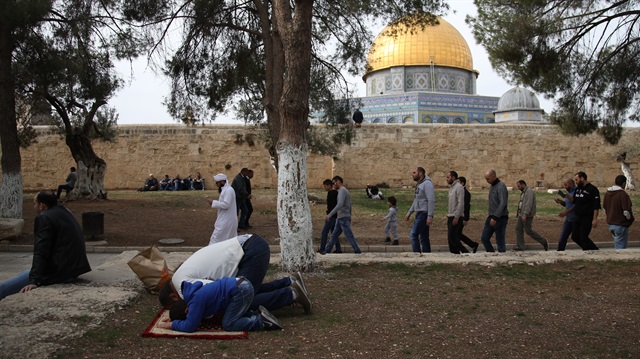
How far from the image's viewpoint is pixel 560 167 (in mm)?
23344

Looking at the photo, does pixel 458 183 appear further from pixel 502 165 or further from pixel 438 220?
pixel 502 165

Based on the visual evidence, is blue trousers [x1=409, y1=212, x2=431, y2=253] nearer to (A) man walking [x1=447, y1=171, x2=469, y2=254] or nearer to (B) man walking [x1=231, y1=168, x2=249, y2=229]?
(A) man walking [x1=447, y1=171, x2=469, y2=254]

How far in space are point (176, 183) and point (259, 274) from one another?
59.4 ft

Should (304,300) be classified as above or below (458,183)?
below

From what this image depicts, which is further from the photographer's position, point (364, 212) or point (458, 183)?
point (364, 212)

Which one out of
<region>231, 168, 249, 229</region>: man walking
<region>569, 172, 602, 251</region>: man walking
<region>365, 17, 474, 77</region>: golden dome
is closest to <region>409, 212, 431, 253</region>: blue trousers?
<region>569, 172, 602, 251</region>: man walking

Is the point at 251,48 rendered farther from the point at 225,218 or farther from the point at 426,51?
the point at 426,51

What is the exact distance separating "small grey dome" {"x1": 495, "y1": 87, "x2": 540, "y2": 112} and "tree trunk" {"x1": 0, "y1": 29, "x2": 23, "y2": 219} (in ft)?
106

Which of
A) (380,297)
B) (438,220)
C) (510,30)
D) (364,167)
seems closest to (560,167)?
(364,167)

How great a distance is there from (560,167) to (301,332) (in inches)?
856

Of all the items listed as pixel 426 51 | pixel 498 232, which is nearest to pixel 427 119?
pixel 426 51

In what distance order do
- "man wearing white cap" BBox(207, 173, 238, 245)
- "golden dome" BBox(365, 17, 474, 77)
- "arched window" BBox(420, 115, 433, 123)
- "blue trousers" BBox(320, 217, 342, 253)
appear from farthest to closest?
"golden dome" BBox(365, 17, 474, 77), "arched window" BBox(420, 115, 433, 123), "blue trousers" BBox(320, 217, 342, 253), "man wearing white cap" BBox(207, 173, 238, 245)

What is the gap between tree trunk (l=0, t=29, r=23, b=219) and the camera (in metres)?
10.6

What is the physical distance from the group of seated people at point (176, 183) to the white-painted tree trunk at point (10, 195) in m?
10.5
